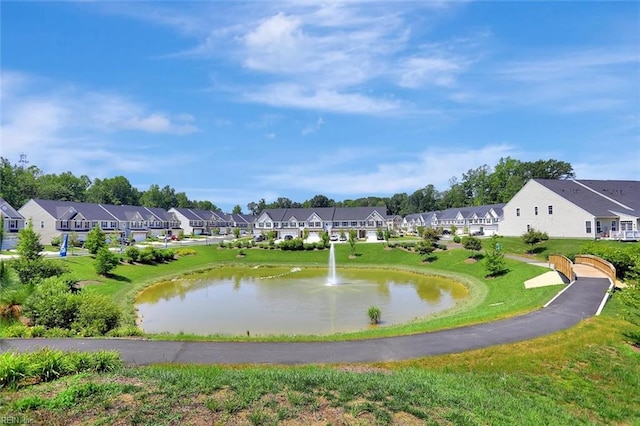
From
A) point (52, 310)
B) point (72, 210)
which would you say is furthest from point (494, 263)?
point (72, 210)

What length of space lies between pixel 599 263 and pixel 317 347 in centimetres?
2228

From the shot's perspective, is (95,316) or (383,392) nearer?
(383,392)

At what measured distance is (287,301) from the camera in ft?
82.6

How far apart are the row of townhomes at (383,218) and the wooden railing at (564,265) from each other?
1504 cm

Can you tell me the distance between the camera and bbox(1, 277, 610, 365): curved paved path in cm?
1095

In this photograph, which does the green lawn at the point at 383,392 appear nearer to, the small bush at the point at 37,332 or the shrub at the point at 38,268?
the small bush at the point at 37,332

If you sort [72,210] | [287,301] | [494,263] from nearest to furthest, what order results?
1. [287,301]
2. [494,263]
3. [72,210]

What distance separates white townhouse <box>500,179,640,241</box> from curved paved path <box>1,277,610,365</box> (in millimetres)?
32438

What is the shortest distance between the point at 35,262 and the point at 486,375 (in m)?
27.1

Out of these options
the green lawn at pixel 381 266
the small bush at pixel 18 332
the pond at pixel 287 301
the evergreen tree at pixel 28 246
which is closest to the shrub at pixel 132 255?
the green lawn at pixel 381 266

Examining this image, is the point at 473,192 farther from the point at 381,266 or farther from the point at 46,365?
the point at 46,365

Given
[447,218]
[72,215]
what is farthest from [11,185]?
[447,218]

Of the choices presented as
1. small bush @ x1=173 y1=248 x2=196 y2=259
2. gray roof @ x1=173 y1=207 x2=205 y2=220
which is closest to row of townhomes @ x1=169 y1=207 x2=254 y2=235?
gray roof @ x1=173 y1=207 x2=205 y2=220

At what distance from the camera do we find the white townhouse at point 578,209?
4038 cm
